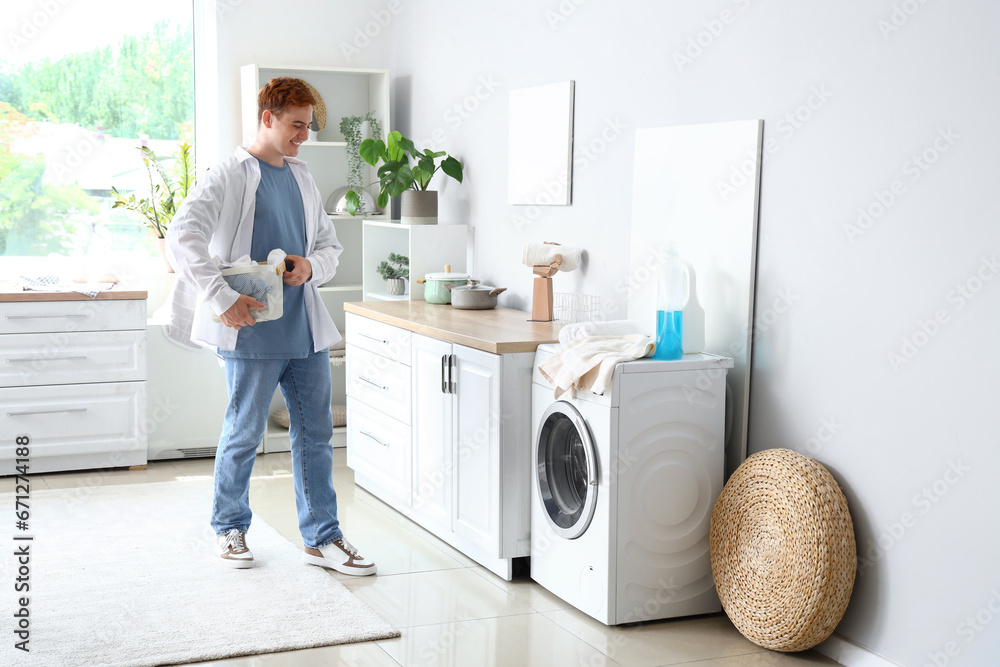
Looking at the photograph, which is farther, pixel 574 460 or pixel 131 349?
pixel 131 349

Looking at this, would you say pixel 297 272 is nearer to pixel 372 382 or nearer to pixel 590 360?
pixel 590 360

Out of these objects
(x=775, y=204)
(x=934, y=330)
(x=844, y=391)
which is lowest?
(x=844, y=391)

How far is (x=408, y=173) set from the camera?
448cm

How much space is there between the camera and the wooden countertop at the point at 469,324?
306 cm

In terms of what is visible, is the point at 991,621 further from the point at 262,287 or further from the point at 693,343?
the point at 262,287

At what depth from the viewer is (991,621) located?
2.16 metres

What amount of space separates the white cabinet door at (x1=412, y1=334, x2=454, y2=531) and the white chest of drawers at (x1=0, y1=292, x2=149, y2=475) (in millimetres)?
1596

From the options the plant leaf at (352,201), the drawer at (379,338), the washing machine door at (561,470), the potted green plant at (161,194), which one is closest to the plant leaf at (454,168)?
the plant leaf at (352,201)

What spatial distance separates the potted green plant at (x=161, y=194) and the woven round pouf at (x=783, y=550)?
3392 millimetres

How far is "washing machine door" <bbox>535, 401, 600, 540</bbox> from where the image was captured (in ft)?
9.41

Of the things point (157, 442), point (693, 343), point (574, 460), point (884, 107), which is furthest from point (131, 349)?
point (884, 107)

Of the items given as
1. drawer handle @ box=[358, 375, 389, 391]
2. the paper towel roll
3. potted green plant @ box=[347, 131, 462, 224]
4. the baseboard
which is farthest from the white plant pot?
the baseboard

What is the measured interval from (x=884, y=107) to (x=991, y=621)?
1207 mm

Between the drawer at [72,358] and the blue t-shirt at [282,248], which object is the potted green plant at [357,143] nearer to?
the drawer at [72,358]
